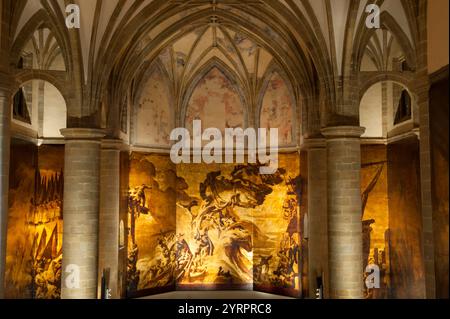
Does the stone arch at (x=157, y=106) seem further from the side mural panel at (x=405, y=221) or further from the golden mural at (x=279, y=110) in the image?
the side mural panel at (x=405, y=221)

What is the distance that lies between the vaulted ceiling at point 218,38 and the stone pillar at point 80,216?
886mm

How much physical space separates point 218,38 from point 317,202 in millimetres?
8380

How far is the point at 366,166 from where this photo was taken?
741 inches

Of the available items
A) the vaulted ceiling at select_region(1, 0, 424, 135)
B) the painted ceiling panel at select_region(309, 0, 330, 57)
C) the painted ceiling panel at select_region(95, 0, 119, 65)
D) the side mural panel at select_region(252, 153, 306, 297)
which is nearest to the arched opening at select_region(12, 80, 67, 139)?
the vaulted ceiling at select_region(1, 0, 424, 135)

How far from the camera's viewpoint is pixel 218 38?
2175 cm

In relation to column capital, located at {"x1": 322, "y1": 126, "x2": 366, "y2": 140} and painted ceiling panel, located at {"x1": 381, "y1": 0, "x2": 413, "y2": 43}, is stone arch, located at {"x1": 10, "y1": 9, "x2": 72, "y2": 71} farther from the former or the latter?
painted ceiling panel, located at {"x1": 381, "y1": 0, "x2": 413, "y2": 43}

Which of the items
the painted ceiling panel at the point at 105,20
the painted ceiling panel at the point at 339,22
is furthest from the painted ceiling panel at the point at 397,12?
the painted ceiling panel at the point at 105,20

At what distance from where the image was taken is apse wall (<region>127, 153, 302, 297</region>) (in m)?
20.5

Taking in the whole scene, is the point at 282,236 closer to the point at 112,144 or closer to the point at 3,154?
the point at 112,144

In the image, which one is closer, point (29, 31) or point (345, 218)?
point (29, 31)

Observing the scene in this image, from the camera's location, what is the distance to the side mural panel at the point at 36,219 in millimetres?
17266

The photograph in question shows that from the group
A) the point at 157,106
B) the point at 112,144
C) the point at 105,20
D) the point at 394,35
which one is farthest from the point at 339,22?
the point at 157,106
